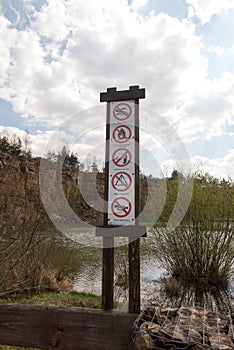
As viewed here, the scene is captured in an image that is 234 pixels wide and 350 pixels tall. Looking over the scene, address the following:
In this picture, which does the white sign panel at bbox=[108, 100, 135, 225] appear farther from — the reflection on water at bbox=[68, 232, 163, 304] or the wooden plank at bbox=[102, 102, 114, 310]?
the reflection on water at bbox=[68, 232, 163, 304]

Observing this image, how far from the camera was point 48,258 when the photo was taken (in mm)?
4652

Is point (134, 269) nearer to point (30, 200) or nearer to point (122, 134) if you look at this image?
point (122, 134)

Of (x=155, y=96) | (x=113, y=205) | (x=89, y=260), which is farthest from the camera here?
(x=89, y=260)

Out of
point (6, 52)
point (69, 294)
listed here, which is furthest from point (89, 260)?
point (6, 52)

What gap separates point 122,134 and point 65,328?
1228 mm

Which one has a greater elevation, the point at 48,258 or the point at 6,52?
the point at 6,52

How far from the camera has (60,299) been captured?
13.6 ft

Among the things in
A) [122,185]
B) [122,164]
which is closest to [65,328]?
[122,185]

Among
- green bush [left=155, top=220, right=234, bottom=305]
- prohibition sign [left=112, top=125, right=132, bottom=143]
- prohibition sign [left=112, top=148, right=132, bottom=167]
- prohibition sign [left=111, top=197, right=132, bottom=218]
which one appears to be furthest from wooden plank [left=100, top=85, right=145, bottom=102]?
green bush [left=155, top=220, right=234, bottom=305]

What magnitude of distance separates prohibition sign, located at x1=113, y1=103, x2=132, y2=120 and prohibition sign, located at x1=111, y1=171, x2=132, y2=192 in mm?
386

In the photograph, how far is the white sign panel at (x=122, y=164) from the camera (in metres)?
1.88

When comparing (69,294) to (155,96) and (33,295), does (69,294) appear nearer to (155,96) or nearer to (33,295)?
(33,295)

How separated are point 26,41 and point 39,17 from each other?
48 cm

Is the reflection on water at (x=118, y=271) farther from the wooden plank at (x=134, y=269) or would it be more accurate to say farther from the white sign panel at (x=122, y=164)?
the white sign panel at (x=122, y=164)
